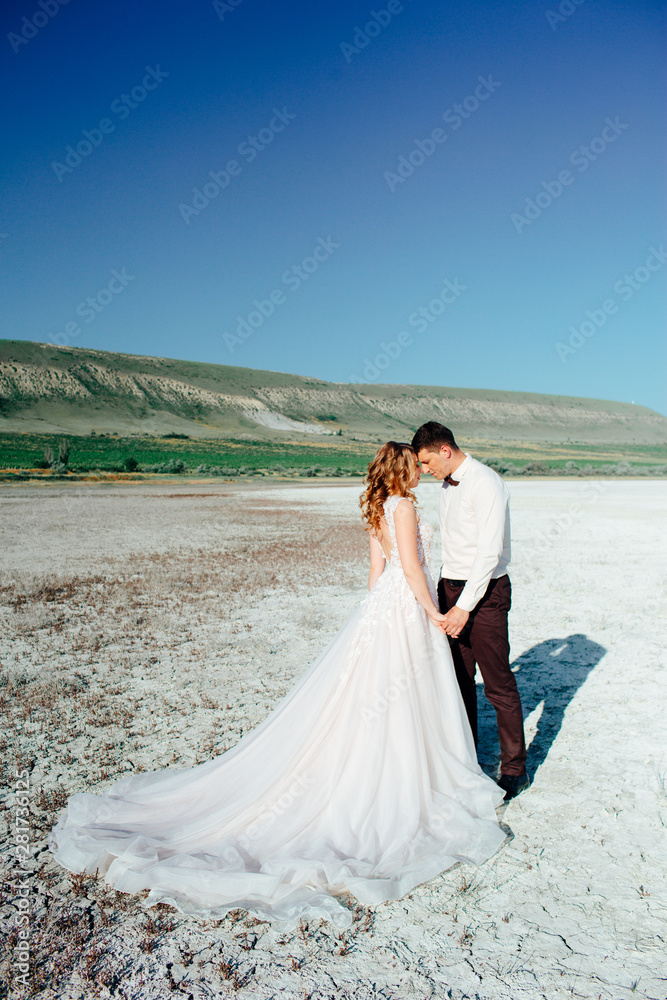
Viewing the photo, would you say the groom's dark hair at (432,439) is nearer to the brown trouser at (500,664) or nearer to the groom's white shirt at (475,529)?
the groom's white shirt at (475,529)

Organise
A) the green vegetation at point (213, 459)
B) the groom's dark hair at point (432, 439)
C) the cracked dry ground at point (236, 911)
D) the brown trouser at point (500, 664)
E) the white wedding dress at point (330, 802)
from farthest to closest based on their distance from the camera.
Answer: the green vegetation at point (213, 459), the brown trouser at point (500, 664), the groom's dark hair at point (432, 439), the white wedding dress at point (330, 802), the cracked dry ground at point (236, 911)

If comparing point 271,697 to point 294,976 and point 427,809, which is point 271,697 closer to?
point 427,809

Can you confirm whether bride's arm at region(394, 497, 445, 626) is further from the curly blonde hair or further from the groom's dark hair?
the groom's dark hair

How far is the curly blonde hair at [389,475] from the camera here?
373cm

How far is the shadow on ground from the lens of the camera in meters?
4.70

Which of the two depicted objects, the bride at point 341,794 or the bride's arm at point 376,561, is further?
the bride's arm at point 376,561

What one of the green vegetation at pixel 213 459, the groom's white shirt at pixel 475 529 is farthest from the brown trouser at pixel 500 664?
the green vegetation at pixel 213 459

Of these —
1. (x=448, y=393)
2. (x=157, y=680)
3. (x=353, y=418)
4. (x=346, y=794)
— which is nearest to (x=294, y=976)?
(x=346, y=794)

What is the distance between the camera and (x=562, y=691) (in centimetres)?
595

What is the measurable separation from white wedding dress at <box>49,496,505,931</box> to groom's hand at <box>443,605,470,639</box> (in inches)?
4.0

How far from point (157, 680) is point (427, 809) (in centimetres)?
357

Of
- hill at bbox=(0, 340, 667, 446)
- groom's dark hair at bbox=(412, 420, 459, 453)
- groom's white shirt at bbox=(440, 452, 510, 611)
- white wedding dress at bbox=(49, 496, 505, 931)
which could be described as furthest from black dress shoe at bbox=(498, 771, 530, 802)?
hill at bbox=(0, 340, 667, 446)

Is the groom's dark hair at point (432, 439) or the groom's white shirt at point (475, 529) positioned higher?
the groom's dark hair at point (432, 439)

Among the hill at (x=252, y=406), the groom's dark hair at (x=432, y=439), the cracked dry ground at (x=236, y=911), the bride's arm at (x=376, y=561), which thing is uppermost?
the hill at (x=252, y=406)
